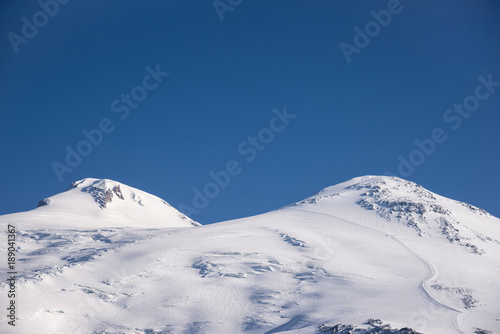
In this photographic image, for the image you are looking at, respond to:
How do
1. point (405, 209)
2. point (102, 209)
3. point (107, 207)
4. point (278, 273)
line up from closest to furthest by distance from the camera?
point (278, 273) → point (405, 209) → point (102, 209) → point (107, 207)

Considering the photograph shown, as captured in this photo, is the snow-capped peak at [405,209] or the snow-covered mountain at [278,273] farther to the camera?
the snow-capped peak at [405,209]

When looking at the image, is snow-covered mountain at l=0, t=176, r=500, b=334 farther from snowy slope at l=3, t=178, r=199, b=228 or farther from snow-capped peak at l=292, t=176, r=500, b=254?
snowy slope at l=3, t=178, r=199, b=228

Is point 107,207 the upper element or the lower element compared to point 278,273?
upper

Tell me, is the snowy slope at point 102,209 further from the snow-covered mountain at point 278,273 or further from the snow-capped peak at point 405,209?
the snow-capped peak at point 405,209

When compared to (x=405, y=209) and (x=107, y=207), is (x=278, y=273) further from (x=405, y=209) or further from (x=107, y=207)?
(x=107, y=207)

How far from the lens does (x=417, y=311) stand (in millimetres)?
37531

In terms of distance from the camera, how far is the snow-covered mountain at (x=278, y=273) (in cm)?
3800

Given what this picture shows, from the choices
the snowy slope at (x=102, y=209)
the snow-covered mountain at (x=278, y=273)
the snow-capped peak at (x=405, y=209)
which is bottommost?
the snow-covered mountain at (x=278, y=273)

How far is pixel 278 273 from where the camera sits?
47.6 metres

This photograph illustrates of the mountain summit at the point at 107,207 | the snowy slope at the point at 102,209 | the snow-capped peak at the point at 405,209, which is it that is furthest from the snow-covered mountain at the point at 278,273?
the mountain summit at the point at 107,207

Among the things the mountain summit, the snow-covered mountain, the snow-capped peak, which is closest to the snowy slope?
the mountain summit

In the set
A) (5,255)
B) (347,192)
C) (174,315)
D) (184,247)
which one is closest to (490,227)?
(347,192)

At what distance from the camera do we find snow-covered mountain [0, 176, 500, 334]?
38000mm

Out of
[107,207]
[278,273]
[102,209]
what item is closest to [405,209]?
[278,273]
